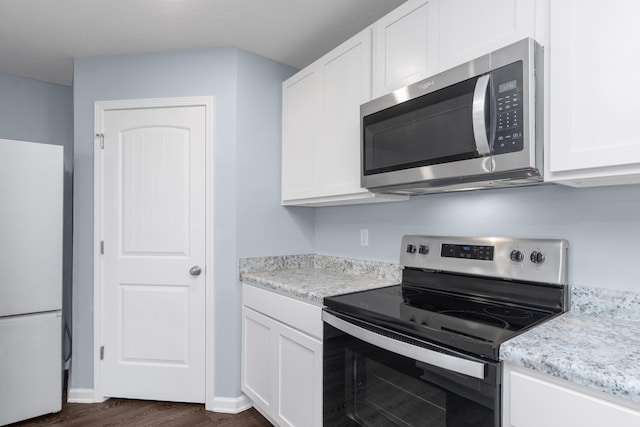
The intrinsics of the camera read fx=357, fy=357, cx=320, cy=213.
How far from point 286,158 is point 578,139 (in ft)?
5.65

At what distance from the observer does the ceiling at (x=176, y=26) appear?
1905mm

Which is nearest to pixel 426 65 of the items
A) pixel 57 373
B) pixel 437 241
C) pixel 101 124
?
pixel 437 241

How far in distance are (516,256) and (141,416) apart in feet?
7.63

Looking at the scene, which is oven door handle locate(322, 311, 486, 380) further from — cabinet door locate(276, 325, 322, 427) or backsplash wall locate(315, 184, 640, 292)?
backsplash wall locate(315, 184, 640, 292)

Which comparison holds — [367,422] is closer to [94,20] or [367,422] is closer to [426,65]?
[426,65]

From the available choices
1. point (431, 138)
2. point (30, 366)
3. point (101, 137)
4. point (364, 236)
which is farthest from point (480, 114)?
point (30, 366)

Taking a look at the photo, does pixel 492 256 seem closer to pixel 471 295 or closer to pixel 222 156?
pixel 471 295

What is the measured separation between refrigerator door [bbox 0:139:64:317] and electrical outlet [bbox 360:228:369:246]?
191 cm

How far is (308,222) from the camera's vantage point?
8.82 ft

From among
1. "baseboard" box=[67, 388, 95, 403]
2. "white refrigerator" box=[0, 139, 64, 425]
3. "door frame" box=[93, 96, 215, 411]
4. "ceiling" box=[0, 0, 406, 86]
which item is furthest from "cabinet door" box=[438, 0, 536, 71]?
"baseboard" box=[67, 388, 95, 403]

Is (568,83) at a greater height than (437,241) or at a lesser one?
greater

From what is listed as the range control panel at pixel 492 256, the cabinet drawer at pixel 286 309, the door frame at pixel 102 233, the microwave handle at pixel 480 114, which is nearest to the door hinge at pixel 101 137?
the door frame at pixel 102 233

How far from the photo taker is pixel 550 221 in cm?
142

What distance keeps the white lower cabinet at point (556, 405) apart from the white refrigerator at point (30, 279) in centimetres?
254
